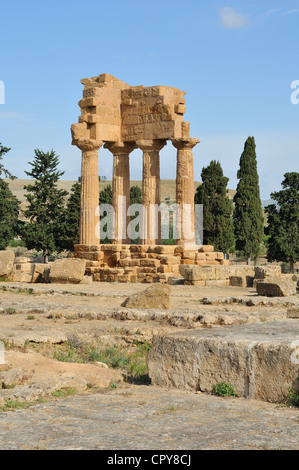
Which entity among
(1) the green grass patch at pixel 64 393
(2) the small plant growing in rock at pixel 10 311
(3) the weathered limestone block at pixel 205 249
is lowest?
(1) the green grass patch at pixel 64 393

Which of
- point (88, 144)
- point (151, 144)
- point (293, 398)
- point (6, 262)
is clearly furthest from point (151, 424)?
point (88, 144)

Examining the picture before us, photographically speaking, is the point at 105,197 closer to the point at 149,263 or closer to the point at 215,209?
the point at 215,209

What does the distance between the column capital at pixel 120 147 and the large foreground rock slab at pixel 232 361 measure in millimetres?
23541

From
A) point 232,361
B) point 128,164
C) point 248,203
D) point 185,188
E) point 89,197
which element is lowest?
point 232,361

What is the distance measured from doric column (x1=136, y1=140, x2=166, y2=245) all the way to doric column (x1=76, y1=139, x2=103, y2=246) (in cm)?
214

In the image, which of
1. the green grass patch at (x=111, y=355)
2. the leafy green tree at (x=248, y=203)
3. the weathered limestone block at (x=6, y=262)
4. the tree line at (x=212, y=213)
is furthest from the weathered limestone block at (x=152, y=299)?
the leafy green tree at (x=248, y=203)

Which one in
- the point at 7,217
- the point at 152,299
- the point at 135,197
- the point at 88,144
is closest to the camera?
the point at 152,299

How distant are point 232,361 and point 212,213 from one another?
39.9 meters

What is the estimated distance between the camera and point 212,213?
4634 centimetres

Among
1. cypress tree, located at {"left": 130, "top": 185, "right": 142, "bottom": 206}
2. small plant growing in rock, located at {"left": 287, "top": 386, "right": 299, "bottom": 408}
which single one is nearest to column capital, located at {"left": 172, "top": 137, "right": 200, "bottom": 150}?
small plant growing in rock, located at {"left": 287, "top": 386, "right": 299, "bottom": 408}

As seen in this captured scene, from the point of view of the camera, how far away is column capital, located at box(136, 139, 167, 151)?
96.6ft

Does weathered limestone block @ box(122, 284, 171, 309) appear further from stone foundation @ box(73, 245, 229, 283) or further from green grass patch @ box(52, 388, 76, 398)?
stone foundation @ box(73, 245, 229, 283)

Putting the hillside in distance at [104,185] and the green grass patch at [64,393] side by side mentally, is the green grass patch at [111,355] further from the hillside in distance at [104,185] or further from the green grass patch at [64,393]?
the hillside in distance at [104,185]

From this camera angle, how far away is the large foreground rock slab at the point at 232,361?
6.42 meters
